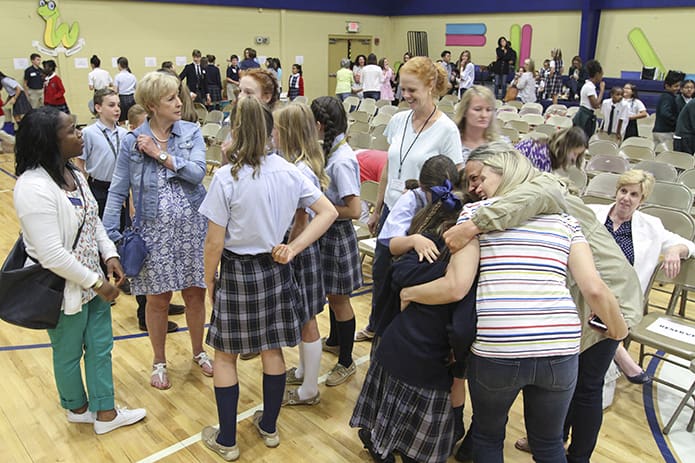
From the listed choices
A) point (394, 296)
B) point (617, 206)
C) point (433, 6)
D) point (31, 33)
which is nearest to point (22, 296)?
point (394, 296)

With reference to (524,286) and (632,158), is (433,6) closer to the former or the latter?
(632,158)

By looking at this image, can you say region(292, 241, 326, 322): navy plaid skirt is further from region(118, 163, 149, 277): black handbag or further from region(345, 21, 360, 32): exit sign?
region(345, 21, 360, 32): exit sign

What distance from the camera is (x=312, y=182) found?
2.70m

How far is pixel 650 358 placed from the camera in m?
3.78

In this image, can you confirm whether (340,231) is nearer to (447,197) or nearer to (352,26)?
(447,197)

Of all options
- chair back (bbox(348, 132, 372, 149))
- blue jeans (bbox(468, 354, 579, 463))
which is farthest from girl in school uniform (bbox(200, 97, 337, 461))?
chair back (bbox(348, 132, 372, 149))

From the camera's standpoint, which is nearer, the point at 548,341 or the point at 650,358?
the point at 548,341

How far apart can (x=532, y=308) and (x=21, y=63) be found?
13573 millimetres

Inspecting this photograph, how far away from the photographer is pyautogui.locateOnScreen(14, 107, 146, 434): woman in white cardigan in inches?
91.7

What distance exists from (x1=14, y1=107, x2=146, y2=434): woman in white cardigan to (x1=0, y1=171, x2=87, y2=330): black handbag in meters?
0.05

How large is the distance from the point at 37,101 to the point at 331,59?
888 cm

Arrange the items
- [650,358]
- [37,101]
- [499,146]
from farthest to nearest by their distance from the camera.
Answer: [37,101]
[650,358]
[499,146]

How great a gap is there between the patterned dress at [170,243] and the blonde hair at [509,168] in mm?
1666

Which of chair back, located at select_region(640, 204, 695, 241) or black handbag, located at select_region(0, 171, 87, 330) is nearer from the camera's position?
black handbag, located at select_region(0, 171, 87, 330)
